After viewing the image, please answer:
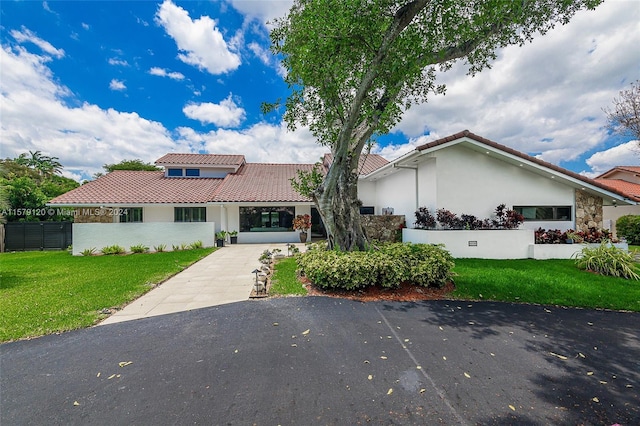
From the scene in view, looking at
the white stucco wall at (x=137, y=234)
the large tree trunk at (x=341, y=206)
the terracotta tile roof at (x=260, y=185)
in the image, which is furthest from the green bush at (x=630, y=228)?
the white stucco wall at (x=137, y=234)

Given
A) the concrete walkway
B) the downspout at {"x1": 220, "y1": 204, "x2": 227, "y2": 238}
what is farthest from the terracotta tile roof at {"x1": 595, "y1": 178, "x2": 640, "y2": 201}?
the downspout at {"x1": 220, "y1": 204, "x2": 227, "y2": 238}

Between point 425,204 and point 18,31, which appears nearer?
point 18,31

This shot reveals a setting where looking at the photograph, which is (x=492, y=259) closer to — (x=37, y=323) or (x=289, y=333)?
(x=289, y=333)

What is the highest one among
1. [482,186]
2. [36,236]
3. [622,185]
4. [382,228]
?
[622,185]

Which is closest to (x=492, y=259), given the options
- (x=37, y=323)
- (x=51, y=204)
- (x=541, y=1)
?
(x=541, y=1)

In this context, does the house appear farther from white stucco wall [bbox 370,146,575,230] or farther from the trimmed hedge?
the trimmed hedge

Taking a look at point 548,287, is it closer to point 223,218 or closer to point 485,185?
point 485,185

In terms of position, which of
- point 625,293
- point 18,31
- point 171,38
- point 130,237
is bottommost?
point 625,293

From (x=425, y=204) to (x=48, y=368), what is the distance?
1239 cm

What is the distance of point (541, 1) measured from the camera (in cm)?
727

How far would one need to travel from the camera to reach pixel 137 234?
13750 mm

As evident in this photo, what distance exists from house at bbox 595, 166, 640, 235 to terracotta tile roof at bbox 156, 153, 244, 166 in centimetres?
2513

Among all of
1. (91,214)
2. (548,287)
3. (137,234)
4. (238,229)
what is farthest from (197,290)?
(91,214)

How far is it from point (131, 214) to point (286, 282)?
14.4 metres
